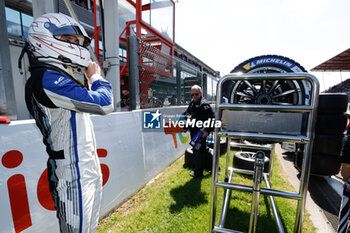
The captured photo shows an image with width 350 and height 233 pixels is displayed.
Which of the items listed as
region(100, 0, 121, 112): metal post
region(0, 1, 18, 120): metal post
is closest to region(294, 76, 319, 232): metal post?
region(100, 0, 121, 112): metal post

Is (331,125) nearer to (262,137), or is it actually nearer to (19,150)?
(262,137)

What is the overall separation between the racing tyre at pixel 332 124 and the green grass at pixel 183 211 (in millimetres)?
1214

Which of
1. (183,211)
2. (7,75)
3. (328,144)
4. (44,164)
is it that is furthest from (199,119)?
(7,75)

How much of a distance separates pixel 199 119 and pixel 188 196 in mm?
1614

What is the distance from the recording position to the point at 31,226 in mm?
1560

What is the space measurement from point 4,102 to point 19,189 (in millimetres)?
1443

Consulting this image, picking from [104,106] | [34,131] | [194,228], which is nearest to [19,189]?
[34,131]

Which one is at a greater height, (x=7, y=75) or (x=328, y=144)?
(x=7, y=75)

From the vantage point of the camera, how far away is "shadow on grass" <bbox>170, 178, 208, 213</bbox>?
261 cm

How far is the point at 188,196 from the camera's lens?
2.85m

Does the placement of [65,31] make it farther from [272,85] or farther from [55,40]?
[272,85]

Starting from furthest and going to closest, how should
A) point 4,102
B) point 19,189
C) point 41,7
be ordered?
1. point 4,102
2. point 41,7
3. point 19,189

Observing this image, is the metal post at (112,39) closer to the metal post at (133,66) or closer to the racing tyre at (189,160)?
the metal post at (133,66)

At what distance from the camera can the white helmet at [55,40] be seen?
1190 millimetres
